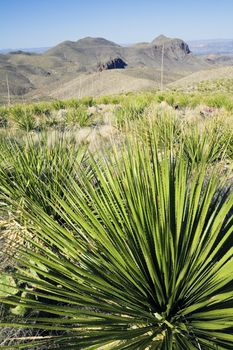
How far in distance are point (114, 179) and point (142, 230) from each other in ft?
1.22

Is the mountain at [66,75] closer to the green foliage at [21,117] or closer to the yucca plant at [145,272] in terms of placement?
the green foliage at [21,117]

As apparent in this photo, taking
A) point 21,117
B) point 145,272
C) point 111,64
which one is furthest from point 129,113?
point 111,64

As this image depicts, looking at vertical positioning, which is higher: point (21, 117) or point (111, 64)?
point (21, 117)

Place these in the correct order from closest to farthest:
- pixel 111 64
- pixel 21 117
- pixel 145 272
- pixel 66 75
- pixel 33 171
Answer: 1. pixel 145 272
2. pixel 33 171
3. pixel 21 117
4. pixel 66 75
5. pixel 111 64

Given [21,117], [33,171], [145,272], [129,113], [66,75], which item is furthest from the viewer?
[66,75]

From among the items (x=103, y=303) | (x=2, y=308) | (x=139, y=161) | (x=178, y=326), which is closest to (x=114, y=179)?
(x=139, y=161)

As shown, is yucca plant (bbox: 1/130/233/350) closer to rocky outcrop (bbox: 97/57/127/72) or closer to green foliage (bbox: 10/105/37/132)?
green foliage (bbox: 10/105/37/132)

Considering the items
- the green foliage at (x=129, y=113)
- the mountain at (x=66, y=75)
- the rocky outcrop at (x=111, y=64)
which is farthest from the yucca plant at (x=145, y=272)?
the rocky outcrop at (x=111, y=64)

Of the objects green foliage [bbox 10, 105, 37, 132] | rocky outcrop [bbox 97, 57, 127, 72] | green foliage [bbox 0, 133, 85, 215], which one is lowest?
rocky outcrop [bbox 97, 57, 127, 72]

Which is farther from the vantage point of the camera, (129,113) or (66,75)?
(66,75)

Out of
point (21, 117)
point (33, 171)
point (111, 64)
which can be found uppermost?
point (33, 171)

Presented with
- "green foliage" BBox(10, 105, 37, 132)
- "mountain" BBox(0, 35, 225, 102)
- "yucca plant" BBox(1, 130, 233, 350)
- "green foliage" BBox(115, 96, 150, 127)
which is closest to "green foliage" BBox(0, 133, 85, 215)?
"green foliage" BBox(115, 96, 150, 127)

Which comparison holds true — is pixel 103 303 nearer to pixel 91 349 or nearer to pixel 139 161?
pixel 91 349

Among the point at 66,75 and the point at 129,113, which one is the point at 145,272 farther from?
the point at 66,75
